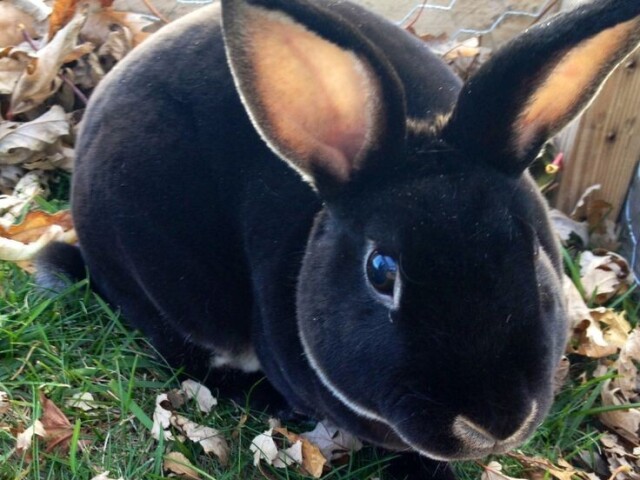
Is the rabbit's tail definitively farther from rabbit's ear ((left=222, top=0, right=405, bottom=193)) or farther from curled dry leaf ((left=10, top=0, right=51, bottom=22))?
curled dry leaf ((left=10, top=0, right=51, bottom=22))

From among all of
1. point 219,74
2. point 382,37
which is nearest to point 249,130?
Result: point 219,74

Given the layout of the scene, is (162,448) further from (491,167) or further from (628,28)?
(628,28)

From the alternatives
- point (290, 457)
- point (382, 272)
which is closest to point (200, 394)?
point (290, 457)

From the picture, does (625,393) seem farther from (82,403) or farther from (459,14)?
(459,14)

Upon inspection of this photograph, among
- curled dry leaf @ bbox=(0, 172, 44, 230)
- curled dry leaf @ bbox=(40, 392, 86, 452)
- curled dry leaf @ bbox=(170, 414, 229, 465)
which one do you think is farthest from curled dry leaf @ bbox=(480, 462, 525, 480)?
curled dry leaf @ bbox=(0, 172, 44, 230)

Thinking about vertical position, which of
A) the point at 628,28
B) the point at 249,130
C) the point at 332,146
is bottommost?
the point at 249,130

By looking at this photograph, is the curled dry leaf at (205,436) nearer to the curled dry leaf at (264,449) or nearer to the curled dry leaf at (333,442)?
the curled dry leaf at (264,449)
